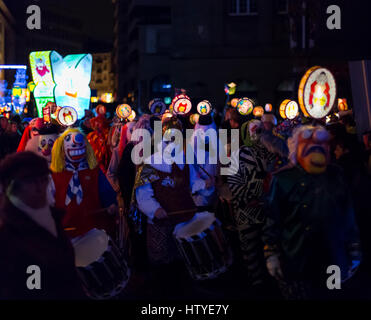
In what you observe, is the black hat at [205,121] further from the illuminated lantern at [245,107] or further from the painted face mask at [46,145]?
A: the illuminated lantern at [245,107]

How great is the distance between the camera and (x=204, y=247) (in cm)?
609

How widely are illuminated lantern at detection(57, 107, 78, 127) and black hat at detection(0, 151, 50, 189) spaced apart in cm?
481

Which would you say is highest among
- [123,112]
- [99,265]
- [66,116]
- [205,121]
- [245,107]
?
[245,107]

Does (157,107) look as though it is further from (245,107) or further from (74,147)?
(74,147)

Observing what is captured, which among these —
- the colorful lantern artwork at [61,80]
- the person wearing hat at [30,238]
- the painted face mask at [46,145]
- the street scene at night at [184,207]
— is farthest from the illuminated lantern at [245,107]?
the person wearing hat at [30,238]

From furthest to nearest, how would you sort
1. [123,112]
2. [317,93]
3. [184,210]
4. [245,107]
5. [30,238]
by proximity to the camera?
[245,107] < [123,112] < [317,93] < [184,210] < [30,238]

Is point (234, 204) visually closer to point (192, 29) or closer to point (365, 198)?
point (365, 198)

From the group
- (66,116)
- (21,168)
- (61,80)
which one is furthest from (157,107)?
(21,168)

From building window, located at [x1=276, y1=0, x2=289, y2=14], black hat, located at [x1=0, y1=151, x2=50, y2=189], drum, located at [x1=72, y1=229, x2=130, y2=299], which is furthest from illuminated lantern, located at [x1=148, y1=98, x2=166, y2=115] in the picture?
building window, located at [x1=276, y1=0, x2=289, y2=14]

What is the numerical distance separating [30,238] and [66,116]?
5.26 m

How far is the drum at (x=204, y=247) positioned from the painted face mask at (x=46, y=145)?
7.17 ft

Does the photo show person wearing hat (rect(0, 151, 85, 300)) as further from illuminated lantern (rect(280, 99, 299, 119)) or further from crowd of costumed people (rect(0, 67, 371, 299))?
illuminated lantern (rect(280, 99, 299, 119))

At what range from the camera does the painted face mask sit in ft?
25.0

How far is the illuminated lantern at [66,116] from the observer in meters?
9.41
